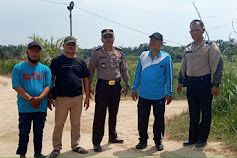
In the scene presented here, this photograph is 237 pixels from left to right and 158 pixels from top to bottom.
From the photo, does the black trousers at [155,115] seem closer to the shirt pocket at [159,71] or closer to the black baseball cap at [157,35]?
the shirt pocket at [159,71]

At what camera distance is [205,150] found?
4152 mm

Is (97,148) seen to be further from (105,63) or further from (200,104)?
(200,104)

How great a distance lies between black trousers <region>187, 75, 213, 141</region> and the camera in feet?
13.8

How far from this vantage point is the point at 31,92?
3.63m

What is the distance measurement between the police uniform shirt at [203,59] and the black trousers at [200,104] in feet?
0.31

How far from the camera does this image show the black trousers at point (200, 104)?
13.8ft

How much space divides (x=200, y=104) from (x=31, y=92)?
2.43 meters

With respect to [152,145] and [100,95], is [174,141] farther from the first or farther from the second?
[100,95]

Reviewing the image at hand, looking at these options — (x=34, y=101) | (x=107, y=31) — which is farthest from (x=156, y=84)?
(x=34, y=101)

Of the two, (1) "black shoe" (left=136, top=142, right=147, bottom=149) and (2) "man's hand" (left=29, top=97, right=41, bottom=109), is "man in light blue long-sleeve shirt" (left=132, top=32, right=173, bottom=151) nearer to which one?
(1) "black shoe" (left=136, top=142, right=147, bottom=149)

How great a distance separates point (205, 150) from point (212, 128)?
2.79ft

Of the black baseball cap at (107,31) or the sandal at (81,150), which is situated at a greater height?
the black baseball cap at (107,31)

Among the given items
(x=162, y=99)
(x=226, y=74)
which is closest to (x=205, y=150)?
(x=162, y=99)

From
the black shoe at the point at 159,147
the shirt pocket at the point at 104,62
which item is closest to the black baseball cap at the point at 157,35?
the shirt pocket at the point at 104,62
